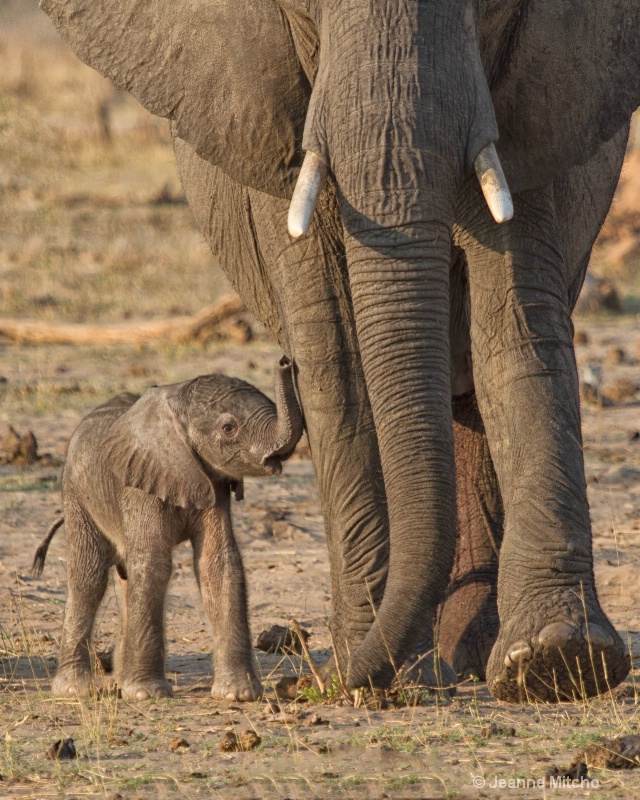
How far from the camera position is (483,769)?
4375 millimetres

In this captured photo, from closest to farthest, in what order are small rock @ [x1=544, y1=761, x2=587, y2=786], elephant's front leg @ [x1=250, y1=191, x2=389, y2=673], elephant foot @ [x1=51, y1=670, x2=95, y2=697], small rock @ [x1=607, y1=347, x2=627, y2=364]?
small rock @ [x1=544, y1=761, x2=587, y2=786], elephant's front leg @ [x1=250, y1=191, x2=389, y2=673], elephant foot @ [x1=51, y1=670, x2=95, y2=697], small rock @ [x1=607, y1=347, x2=627, y2=364]

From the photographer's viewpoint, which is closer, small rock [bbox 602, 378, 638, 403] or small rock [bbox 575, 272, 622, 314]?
small rock [bbox 602, 378, 638, 403]

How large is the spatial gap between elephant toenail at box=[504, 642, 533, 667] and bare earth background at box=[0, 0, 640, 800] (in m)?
0.18

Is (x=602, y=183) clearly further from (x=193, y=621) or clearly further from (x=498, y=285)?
(x=193, y=621)

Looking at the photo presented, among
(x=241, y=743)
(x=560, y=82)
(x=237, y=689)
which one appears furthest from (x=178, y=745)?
(x=560, y=82)

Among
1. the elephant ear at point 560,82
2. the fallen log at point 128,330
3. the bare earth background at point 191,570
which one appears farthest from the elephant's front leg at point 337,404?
the fallen log at point 128,330

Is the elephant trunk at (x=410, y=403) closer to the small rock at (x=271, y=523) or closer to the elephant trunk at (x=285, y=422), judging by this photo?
the elephant trunk at (x=285, y=422)

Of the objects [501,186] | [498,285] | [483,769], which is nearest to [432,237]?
[501,186]

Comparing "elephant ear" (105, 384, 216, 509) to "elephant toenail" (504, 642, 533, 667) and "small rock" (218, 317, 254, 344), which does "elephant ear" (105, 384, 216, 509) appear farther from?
"small rock" (218, 317, 254, 344)

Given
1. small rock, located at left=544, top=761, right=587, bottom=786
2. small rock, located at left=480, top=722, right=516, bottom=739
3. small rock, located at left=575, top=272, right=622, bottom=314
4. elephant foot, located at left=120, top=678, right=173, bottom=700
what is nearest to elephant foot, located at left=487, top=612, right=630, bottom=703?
small rock, located at left=480, top=722, right=516, bottom=739

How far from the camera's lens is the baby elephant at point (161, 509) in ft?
18.1

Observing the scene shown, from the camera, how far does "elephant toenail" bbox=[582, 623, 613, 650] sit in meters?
4.85

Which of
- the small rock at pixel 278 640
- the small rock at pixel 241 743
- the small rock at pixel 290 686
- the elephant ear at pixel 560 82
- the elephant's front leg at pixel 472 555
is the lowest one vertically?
the small rock at pixel 241 743

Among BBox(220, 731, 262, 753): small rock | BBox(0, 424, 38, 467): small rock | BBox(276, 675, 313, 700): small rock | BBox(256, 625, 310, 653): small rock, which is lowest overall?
BBox(220, 731, 262, 753): small rock
